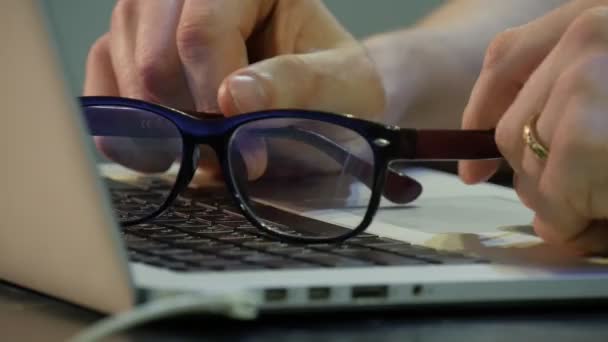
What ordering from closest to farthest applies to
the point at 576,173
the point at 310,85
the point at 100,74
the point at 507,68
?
the point at 576,173, the point at 507,68, the point at 310,85, the point at 100,74

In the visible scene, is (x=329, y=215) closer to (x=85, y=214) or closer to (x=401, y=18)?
(x=85, y=214)

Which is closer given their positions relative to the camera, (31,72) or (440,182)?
(31,72)

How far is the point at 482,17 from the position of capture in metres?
0.99

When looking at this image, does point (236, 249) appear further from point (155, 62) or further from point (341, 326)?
point (155, 62)

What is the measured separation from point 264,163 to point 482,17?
1.72 ft

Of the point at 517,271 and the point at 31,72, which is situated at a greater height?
the point at 31,72

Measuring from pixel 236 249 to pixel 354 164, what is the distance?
0.55 feet

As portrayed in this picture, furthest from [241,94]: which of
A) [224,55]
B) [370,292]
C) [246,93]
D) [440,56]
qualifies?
[440,56]

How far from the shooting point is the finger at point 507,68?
0.51 metres

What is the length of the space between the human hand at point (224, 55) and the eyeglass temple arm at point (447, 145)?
0.12 m

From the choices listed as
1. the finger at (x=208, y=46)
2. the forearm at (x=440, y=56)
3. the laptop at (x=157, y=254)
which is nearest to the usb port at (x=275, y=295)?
the laptop at (x=157, y=254)

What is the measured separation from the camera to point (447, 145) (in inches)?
19.7

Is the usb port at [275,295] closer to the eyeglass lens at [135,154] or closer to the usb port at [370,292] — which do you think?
the usb port at [370,292]

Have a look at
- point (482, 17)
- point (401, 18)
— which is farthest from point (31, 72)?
point (401, 18)
